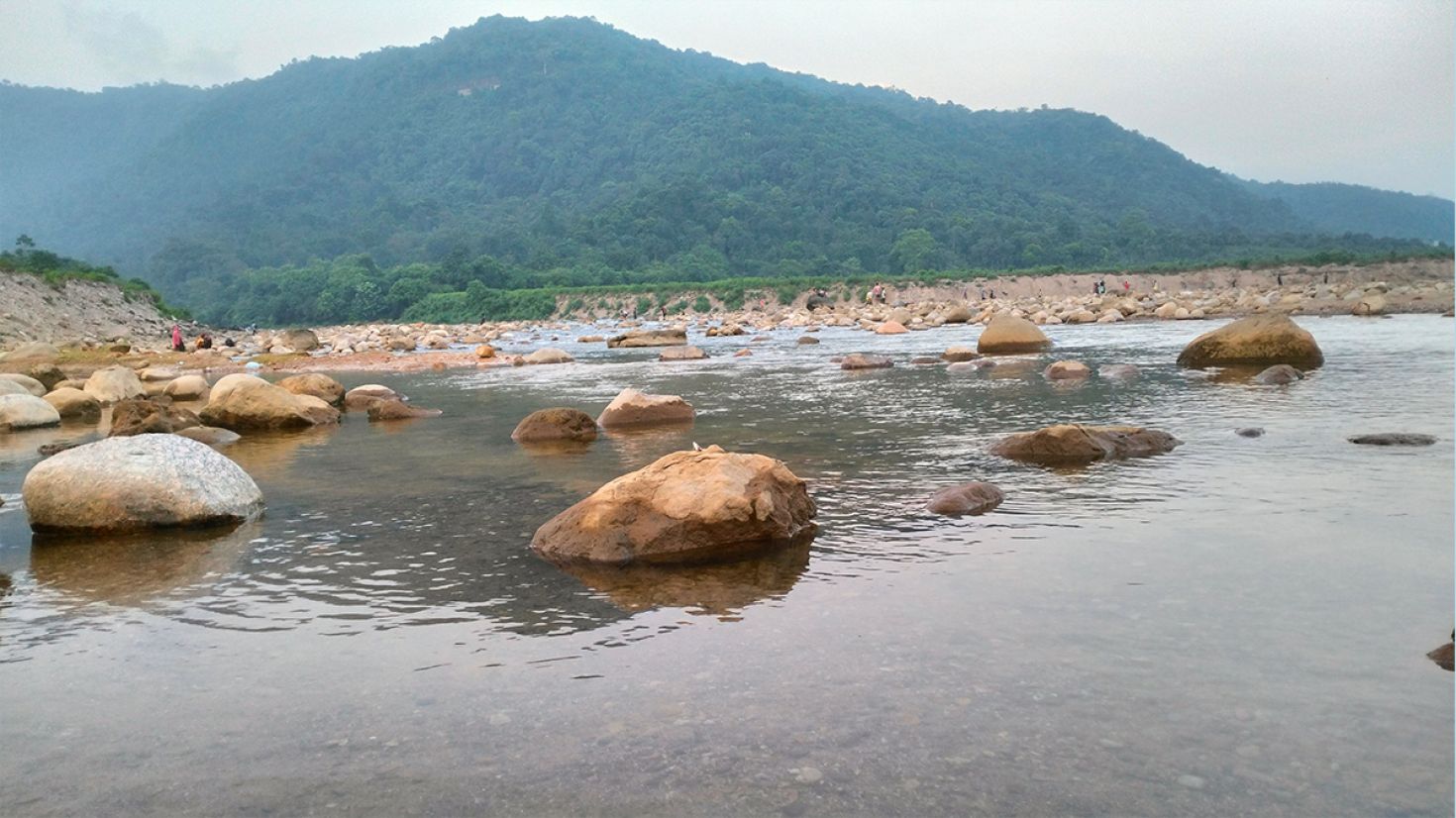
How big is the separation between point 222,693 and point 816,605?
124 inches

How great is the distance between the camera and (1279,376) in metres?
17.0

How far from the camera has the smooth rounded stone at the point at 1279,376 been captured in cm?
1688

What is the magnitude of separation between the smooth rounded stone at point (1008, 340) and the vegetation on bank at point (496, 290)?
159ft

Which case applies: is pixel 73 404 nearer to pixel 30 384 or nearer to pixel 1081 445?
pixel 30 384

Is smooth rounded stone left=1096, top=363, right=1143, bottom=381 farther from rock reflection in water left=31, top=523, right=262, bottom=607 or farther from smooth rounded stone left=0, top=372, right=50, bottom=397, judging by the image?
smooth rounded stone left=0, top=372, right=50, bottom=397

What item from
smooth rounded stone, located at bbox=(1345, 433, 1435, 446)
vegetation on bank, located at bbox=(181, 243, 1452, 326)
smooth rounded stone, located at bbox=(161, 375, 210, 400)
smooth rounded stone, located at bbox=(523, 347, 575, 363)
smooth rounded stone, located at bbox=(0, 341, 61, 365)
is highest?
vegetation on bank, located at bbox=(181, 243, 1452, 326)

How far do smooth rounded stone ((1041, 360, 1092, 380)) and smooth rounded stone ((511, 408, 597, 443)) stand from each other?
30.6 ft

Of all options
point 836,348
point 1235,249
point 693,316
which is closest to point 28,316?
point 836,348

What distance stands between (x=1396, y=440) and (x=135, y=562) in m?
11.6

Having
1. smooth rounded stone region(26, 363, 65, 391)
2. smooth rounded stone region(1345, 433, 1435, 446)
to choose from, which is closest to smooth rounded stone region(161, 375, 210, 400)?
smooth rounded stone region(26, 363, 65, 391)

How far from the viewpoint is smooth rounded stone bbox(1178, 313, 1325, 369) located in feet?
65.1

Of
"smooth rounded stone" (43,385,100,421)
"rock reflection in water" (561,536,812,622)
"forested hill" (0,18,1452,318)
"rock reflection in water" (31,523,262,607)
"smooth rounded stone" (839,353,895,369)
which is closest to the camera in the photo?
"rock reflection in water" (561,536,812,622)

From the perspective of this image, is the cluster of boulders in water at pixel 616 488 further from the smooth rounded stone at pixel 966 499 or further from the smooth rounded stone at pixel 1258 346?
the smooth rounded stone at pixel 1258 346

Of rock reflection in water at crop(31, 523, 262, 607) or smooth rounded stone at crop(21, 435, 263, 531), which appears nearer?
rock reflection in water at crop(31, 523, 262, 607)
